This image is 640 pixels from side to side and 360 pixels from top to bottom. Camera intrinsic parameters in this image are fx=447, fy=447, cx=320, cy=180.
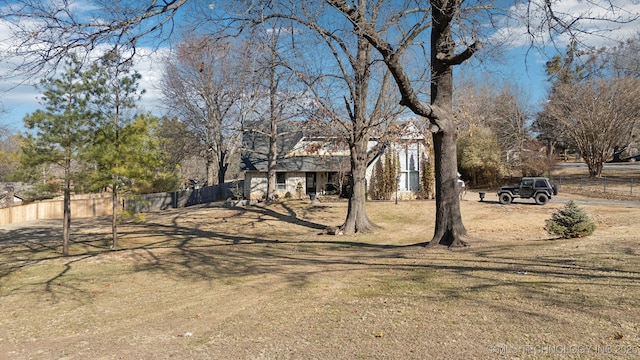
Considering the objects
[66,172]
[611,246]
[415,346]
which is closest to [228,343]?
[415,346]

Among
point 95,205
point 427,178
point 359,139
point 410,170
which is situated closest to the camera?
point 359,139

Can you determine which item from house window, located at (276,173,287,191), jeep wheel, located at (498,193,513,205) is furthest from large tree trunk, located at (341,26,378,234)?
house window, located at (276,173,287,191)

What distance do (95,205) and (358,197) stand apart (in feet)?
75.5

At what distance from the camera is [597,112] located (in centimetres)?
3450

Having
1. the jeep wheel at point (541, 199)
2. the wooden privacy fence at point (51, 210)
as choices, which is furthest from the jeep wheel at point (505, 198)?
the wooden privacy fence at point (51, 210)

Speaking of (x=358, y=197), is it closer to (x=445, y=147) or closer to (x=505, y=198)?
(x=445, y=147)

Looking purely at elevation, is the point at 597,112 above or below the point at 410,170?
above

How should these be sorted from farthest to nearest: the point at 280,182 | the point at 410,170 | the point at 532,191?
the point at 280,182, the point at 410,170, the point at 532,191

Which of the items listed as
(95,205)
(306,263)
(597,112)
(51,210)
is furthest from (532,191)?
(51,210)

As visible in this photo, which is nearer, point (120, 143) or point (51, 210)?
point (120, 143)

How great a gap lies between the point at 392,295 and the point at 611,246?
5.85 m

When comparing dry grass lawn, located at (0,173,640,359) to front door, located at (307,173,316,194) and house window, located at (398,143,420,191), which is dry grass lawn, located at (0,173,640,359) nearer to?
house window, located at (398,143,420,191)

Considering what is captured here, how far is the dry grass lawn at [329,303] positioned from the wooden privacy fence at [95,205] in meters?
14.2

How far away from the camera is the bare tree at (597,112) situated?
33531 millimetres
